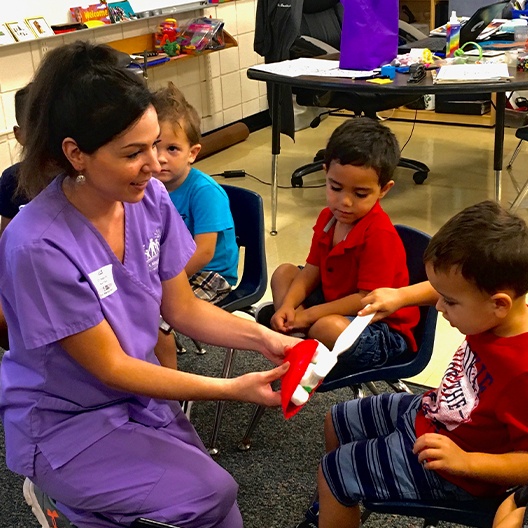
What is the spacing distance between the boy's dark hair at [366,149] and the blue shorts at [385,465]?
0.59 m

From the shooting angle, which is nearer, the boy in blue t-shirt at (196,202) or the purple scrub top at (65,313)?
the purple scrub top at (65,313)

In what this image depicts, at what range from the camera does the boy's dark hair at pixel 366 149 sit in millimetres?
1788

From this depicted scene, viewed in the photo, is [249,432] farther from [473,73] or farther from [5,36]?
[5,36]

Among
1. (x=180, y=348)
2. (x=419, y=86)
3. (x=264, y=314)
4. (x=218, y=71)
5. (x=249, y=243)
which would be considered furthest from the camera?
(x=218, y=71)

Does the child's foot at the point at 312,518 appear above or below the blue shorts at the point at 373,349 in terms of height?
below

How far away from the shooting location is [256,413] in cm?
203

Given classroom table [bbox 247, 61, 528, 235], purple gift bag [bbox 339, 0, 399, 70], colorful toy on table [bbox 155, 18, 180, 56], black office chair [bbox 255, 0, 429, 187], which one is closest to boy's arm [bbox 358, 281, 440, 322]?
classroom table [bbox 247, 61, 528, 235]

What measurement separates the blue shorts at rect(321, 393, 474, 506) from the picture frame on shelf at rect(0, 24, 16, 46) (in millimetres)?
2843

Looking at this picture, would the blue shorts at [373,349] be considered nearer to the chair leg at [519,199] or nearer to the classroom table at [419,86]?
the classroom table at [419,86]

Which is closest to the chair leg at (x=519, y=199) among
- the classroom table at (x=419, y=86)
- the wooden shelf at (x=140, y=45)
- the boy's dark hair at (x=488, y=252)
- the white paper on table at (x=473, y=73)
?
the classroom table at (x=419, y=86)

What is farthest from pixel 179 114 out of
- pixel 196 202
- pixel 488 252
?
pixel 488 252

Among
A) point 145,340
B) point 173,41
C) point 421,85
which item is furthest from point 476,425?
point 173,41

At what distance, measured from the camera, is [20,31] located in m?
3.60

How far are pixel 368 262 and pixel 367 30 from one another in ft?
5.36
